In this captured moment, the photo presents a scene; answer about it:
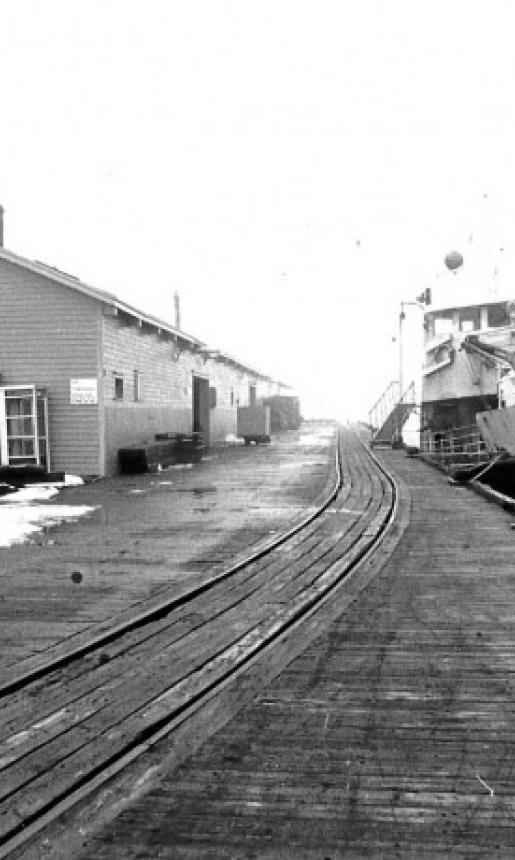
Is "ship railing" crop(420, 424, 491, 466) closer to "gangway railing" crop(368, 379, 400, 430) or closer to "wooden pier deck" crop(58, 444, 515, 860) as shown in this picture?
"gangway railing" crop(368, 379, 400, 430)

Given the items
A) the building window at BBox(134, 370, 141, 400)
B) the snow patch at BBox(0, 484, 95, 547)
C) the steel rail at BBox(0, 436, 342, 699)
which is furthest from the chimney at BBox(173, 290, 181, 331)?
the steel rail at BBox(0, 436, 342, 699)

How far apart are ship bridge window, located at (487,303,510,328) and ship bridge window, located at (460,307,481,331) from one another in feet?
1.35

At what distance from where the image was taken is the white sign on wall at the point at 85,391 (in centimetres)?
1584

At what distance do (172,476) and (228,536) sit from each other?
332 inches

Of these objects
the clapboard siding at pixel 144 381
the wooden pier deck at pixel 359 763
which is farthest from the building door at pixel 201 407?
the wooden pier deck at pixel 359 763

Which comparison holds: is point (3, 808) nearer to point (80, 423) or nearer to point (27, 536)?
point (27, 536)

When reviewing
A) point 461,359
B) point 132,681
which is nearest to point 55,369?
point 461,359

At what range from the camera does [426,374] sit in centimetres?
2486

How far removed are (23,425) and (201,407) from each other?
12.8m

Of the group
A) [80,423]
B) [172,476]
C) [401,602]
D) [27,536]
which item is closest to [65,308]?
[80,423]

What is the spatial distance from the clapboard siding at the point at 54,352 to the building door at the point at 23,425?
0.23 m

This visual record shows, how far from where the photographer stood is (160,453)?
1859 centimetres

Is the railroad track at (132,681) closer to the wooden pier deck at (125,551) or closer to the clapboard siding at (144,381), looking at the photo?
the wooden pier deck at (125,551)

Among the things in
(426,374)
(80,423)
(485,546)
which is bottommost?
(485,546)
